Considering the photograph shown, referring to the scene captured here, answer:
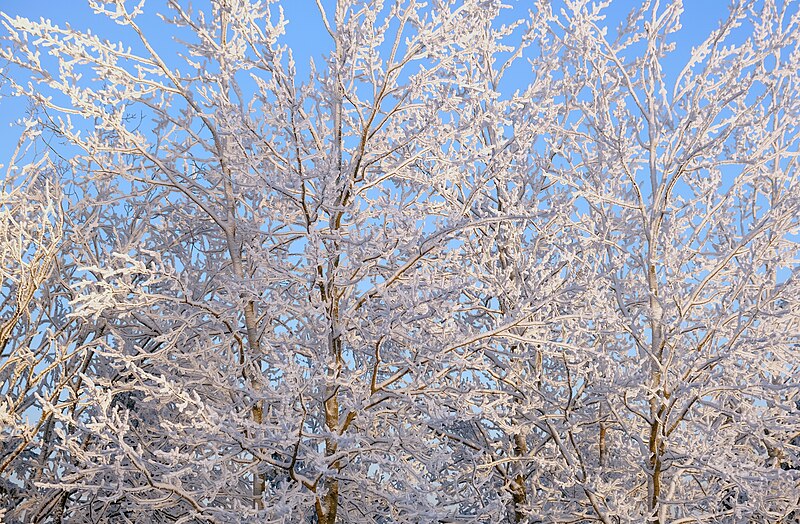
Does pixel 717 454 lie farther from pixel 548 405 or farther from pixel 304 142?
pixel 304 142

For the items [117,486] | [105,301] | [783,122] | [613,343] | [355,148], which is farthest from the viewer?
[613,343]

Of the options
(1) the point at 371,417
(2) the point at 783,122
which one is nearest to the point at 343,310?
(1) the point at 371,417

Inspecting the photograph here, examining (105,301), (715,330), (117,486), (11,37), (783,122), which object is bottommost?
(117,486)

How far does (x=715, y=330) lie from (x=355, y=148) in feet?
9.89

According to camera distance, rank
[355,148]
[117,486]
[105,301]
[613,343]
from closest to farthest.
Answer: [117,486] → [105,301] → [355,148] → [613,343]

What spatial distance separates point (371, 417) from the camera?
19.4 ft

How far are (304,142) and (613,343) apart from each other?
3.57m

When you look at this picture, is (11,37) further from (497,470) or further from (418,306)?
(497,470)

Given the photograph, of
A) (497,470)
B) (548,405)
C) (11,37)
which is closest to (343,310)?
(548,405)

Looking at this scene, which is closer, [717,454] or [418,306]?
[418,306]

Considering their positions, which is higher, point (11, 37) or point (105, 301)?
point (11, 37)

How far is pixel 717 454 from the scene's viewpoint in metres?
5.42

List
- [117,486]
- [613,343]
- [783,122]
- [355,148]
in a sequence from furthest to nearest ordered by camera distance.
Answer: [613,343], [783,122], [355,148], [117,486]

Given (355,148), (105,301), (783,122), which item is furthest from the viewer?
(783,122)
